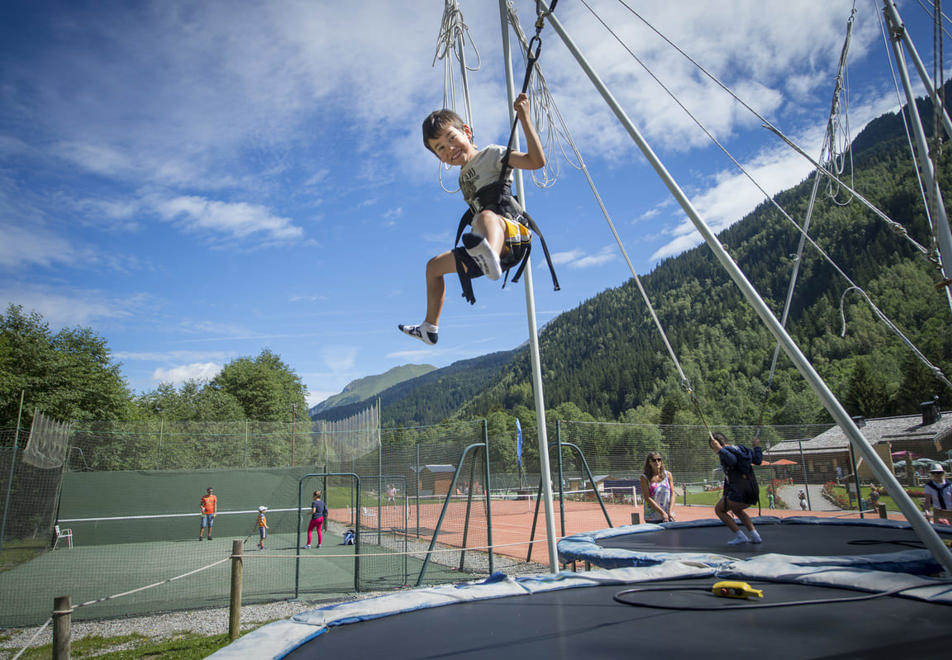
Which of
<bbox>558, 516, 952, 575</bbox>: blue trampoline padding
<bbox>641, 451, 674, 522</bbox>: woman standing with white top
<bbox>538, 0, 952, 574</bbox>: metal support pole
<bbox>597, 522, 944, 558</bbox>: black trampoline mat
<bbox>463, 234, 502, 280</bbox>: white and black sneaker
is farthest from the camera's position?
<bbox>641, 451, 674, 522</bbox>: woman standing with white top

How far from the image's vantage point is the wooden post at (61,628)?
A: 1768 mm

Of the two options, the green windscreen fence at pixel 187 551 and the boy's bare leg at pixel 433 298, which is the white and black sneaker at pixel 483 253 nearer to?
the boy's bare leg at pixel 433 298

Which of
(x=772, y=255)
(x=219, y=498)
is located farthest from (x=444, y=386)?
(x=219, y=498)

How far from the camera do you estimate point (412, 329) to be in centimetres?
200

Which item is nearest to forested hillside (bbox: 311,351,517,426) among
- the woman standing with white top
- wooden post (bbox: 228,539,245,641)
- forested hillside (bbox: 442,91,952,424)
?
forested hillside (bbox: 442,91,952,424)

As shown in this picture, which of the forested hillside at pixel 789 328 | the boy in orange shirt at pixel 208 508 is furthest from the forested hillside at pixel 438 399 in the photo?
the boy in orange shirt at pixel 208 508

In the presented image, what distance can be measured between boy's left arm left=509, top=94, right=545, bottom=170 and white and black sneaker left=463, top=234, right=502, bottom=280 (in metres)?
0.43

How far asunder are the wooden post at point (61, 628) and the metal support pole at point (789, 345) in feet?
7.78

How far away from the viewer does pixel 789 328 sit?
5688 cm

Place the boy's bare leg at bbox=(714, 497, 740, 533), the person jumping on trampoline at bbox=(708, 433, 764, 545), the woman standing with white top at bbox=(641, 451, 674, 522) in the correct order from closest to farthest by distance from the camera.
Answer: the person jumping on trampoline at bbox=(708, 433, 764, 545), the boy's bare leg at bbox=(714, 497, 740, 533), the woman standing with white top at bbox=(641, 451, 674, 522)

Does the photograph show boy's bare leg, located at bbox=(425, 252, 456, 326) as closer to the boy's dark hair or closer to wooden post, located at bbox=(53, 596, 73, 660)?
the boy's dark hair

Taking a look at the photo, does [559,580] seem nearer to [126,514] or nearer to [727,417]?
[126,514]

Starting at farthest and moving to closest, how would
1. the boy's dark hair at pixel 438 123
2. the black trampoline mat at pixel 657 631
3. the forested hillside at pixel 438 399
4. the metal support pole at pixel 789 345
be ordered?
the forested hillside at pixel 438 399, the boy's dark hair at pixel 438 123, the metal support pole at pixel 789 345, the black trampoline mat at pixel 657 631

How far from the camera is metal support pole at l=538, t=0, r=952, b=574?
1550 millimetres
